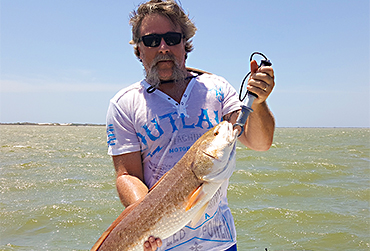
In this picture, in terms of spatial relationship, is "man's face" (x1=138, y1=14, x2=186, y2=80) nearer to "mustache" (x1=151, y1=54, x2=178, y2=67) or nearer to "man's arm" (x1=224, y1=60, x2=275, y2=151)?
"mustache" (x1=151, y1=54, x2=178, y2=67)

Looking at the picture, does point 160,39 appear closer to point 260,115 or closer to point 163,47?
point 163,47

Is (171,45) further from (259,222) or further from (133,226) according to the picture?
(259,222)

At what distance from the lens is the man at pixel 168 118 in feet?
8.19

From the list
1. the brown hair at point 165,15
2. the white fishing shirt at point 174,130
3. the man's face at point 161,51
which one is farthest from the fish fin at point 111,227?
the brown hair at point 165,15

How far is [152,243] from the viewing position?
2238mm

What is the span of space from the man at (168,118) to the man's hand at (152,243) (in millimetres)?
240

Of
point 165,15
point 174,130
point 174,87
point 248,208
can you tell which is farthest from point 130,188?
point 248,208

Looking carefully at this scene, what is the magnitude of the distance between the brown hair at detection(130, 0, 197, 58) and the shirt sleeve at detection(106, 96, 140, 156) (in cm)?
69

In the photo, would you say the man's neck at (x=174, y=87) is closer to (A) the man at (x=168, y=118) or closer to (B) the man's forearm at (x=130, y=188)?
(A) the man at (x=168, y=118)

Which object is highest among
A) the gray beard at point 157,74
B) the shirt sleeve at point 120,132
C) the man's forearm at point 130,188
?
the gray beard at point 157,74

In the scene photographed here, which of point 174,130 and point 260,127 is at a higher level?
point 174,130

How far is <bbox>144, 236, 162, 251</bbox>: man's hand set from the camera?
7.33 ft

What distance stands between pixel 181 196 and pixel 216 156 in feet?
1.20

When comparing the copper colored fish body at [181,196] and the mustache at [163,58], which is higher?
the mustache at [163,58]
